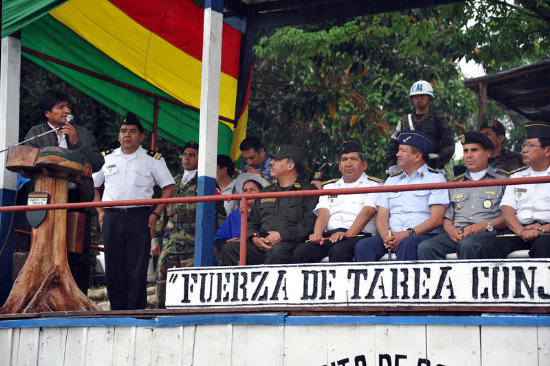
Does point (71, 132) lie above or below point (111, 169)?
above

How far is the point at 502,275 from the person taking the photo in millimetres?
5594

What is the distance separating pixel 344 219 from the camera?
7309 mm

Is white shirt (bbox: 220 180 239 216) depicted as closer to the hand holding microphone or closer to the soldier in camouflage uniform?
the soldier in camouflage uniform

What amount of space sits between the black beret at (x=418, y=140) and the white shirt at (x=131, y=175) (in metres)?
2.60

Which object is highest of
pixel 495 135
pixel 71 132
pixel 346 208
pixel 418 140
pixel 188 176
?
pixel 495 135

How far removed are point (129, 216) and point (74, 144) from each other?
90 cm

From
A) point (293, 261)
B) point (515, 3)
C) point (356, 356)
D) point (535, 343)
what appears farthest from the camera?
point (515, 3)

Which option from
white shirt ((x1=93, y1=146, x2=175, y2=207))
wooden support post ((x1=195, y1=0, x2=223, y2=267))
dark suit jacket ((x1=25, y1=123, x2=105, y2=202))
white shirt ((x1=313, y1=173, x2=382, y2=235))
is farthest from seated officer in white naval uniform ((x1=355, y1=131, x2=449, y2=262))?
dark suit jacket ((x1=25, y1=123, x2=105, y2=202))

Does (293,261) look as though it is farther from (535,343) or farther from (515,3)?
(515,3)

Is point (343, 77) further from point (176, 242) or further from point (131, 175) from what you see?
point (131, 175)

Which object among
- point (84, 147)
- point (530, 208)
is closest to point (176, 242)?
point (84, 147)

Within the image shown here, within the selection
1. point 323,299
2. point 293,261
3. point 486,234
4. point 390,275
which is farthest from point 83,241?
point 486,234

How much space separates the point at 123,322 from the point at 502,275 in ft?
9.91

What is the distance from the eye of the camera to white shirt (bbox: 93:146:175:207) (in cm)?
838
